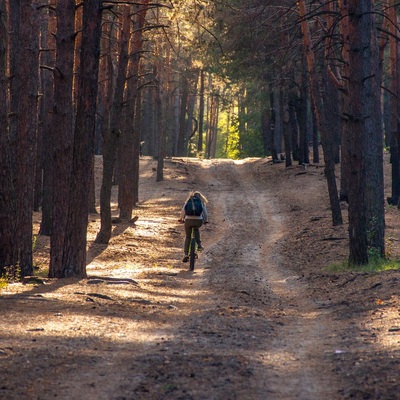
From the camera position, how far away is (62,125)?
614 inches

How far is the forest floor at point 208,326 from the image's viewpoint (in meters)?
6.93

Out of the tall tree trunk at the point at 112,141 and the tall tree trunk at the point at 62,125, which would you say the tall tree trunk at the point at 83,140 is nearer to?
the tall tree trunk at the point at 62,125

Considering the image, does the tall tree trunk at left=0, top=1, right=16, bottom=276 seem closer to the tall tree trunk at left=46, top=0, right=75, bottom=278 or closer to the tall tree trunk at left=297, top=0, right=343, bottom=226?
the tall tree trunk at left=46, top=0, right=75, bottom=278

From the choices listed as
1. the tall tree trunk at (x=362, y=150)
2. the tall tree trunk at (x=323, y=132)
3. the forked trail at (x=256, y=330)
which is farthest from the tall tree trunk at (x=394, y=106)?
the tall tree trunk at (x=362, y=150)

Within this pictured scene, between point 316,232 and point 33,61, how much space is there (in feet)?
39.3

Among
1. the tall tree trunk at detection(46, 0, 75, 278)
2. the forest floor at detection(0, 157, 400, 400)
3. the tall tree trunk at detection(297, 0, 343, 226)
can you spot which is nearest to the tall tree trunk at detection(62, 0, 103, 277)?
the tall tree trunk at detection(46, 0, 75, 278)

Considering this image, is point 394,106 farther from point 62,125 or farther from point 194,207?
point 62,125

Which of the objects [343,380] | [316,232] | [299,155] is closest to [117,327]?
[343,380]

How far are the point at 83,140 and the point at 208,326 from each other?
649 cm

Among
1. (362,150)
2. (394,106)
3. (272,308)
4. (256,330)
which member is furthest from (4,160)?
(394,106)

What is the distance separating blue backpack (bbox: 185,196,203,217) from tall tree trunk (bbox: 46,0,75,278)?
156 inches

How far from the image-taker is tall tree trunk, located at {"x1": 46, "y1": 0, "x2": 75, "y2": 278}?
15.5 meters

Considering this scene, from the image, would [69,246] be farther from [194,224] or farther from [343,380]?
[343,380]

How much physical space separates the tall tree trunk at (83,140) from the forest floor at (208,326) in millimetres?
734
